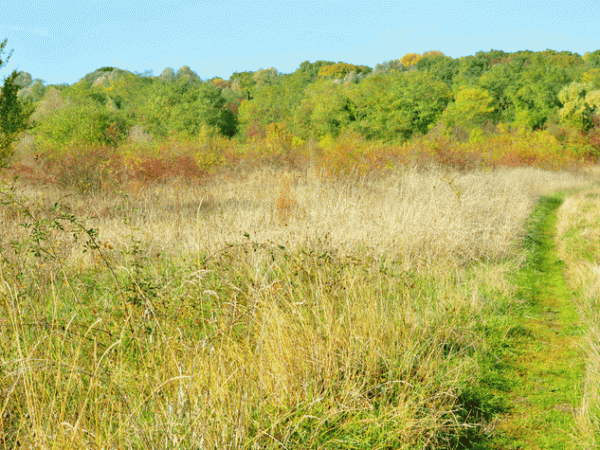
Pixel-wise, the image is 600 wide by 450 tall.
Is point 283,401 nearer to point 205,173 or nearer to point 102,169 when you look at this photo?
point 102,169

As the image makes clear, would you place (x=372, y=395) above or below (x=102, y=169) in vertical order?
below

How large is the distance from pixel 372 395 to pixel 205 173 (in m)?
16.7

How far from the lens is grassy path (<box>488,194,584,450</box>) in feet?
10.1

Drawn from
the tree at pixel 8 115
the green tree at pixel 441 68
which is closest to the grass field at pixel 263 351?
the tree at pixel 8 115

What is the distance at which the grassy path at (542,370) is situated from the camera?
10.1ft

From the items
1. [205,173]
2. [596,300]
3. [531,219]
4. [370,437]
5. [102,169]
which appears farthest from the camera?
[205,173]

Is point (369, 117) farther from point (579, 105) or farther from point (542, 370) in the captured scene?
point (542, 370)

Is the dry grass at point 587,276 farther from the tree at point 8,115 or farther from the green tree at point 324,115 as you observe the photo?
the green tree at point 324,115

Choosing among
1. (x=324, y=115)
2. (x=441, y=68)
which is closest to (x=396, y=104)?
(x=324, y=115)

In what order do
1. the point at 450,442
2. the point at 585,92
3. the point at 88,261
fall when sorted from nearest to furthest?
the point at 450,442, the point at 88,261, the point at 585,92

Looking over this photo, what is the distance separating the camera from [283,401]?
278cm

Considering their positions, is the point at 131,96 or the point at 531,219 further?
the point at 131,96

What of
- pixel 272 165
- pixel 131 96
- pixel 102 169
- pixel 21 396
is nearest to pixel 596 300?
pixel 21 396

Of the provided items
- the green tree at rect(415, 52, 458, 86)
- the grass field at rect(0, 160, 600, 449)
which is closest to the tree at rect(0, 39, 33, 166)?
the grass field at rect(0, 160, 600, 449)
